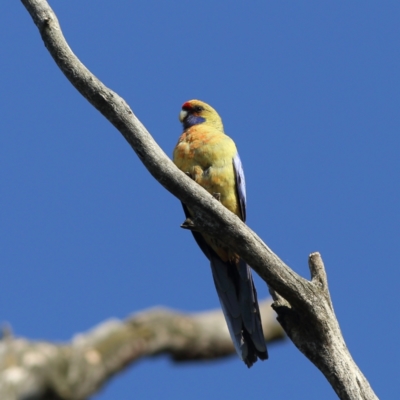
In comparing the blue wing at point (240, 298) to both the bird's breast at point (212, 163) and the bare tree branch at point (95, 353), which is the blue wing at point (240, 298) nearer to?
the bird's breast at point (212, 163)

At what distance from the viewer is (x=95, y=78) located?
670 cm

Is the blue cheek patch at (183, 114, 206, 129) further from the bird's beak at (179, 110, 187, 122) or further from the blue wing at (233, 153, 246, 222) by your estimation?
the blue wing at (233, 153, 246, 222)

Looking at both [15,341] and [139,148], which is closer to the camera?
[15,341]

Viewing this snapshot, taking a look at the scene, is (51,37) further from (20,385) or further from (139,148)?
(20,385)

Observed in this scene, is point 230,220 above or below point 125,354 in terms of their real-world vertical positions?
above

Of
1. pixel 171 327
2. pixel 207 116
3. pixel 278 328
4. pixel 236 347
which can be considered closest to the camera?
pixel 171 327

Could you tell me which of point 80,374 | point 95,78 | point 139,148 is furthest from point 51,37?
point 80,374

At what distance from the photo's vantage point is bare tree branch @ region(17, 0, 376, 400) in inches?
260

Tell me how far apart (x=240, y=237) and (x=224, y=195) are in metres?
1.71

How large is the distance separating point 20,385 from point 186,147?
15.1 ft

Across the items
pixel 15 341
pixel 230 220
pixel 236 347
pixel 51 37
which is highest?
pixel 51 37

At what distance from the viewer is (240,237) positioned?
262 inches

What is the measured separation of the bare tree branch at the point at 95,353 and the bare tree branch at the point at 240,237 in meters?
0.89

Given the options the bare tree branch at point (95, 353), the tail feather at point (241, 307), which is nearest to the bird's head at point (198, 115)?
the tail feather at point (241, 307)
